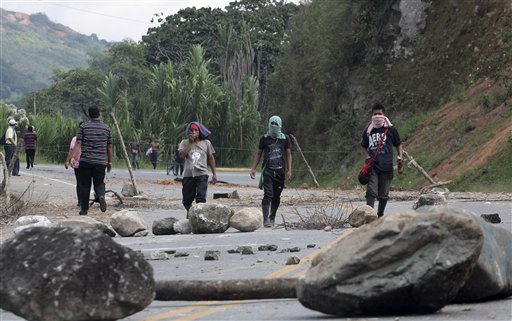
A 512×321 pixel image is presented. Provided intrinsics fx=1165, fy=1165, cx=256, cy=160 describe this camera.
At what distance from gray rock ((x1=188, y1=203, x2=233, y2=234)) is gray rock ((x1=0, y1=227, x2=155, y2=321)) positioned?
8735 millimetres

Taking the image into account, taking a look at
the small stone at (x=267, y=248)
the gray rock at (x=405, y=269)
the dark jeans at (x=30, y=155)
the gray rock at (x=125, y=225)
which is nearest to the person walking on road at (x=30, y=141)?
the dark jeans at (x=30, y=155)

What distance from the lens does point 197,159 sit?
17.5 metres

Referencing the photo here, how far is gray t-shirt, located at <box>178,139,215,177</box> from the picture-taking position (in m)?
17.5

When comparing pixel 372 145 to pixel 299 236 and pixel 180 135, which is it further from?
pixel 180 135

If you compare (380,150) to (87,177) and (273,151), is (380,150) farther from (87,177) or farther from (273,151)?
(87,177)

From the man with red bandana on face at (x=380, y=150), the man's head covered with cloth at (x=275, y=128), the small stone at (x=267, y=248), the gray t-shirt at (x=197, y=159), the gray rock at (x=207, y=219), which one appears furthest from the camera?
the gray t-shirt at (x=197, y=159)

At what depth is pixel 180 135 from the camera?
63781 millimetres

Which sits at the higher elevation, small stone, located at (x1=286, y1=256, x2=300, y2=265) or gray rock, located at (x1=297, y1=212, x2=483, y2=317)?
gray rock, located at (x1=297, y1=212, x2=483, y2=317)

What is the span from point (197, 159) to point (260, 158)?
950 mm

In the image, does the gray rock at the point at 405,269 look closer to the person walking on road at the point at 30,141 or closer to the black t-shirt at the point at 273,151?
the black t-shirt at the point at 273,151

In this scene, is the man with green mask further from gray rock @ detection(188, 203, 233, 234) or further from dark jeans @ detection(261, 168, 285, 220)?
gray rock @ detection(188, 203, 233, 234)

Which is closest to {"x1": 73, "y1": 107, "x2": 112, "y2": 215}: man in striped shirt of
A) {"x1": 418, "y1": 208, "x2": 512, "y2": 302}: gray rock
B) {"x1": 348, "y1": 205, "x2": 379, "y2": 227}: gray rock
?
{"x1": 348, "y1": 205, "x2": 379, "y2": 227}: gray rock

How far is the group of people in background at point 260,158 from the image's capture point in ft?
54.9

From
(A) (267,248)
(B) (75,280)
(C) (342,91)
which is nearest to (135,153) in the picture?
(C) (342,91)
